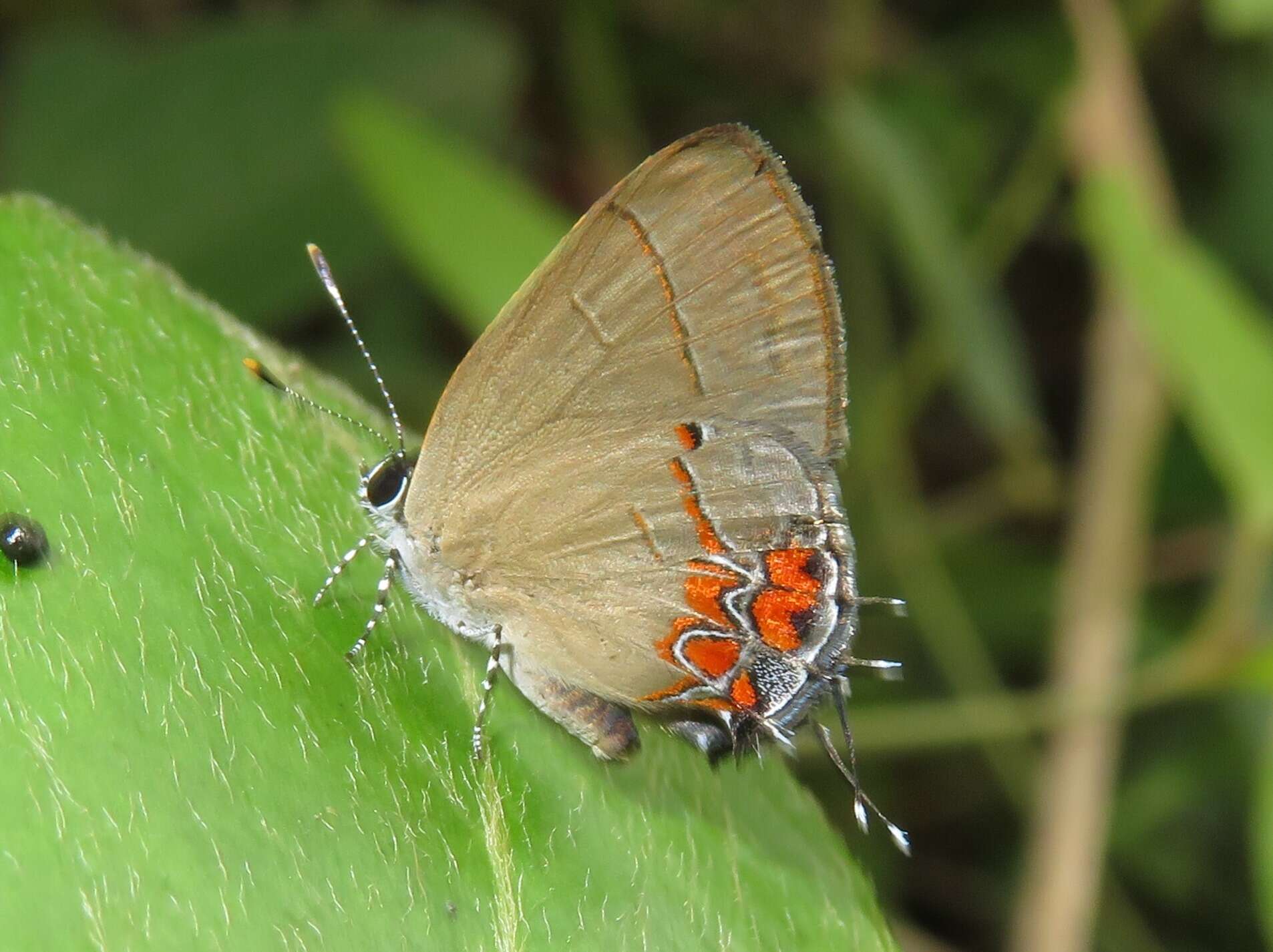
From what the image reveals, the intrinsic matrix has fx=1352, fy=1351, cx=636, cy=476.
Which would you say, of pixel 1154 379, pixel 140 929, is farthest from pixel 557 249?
pixel 1154 379

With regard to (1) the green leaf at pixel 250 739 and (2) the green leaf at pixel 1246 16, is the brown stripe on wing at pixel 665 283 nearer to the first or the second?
(1) the green leaf at pixel 250 739

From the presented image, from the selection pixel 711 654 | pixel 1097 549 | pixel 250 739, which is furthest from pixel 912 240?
pixel 250 739

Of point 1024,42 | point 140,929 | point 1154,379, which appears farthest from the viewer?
point 1024,42

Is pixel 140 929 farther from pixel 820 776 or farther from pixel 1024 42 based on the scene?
pixel 1024 42

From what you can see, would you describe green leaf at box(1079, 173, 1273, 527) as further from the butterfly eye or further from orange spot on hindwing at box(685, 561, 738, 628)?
the butterfly eye

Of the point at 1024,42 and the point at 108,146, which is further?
the point at 1024,42

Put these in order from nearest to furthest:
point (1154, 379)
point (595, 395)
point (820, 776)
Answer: point (595, 395), point (820, 776), point (1154, 379)

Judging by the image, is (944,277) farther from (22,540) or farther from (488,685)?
(22,540)
